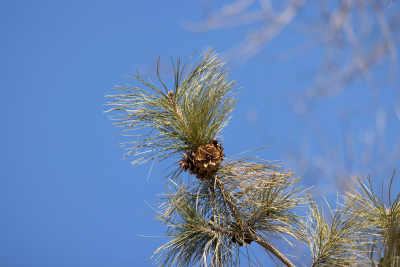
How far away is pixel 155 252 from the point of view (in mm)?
959

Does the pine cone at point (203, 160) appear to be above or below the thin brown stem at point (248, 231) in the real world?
above

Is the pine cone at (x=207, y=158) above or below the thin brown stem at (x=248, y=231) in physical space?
above

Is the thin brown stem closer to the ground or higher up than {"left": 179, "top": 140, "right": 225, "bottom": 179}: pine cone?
closer to the ground

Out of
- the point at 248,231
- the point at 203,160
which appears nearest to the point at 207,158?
the point at 203,160

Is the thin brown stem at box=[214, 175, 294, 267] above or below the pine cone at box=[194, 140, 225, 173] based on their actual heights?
below

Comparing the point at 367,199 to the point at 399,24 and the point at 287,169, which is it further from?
the point at 399,24

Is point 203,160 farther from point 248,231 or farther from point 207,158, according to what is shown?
point 248,231

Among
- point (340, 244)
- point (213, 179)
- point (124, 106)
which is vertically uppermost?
point (124, 106)

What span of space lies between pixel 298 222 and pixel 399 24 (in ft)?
1.22

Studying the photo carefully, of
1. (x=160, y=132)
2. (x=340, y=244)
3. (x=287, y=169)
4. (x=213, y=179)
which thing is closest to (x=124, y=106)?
(x=160, y=132)

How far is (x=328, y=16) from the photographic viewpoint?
83 cm

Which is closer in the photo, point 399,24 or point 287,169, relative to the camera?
point 399,24

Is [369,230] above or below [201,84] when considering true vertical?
below

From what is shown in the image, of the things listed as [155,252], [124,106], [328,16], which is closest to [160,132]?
[124,106]
